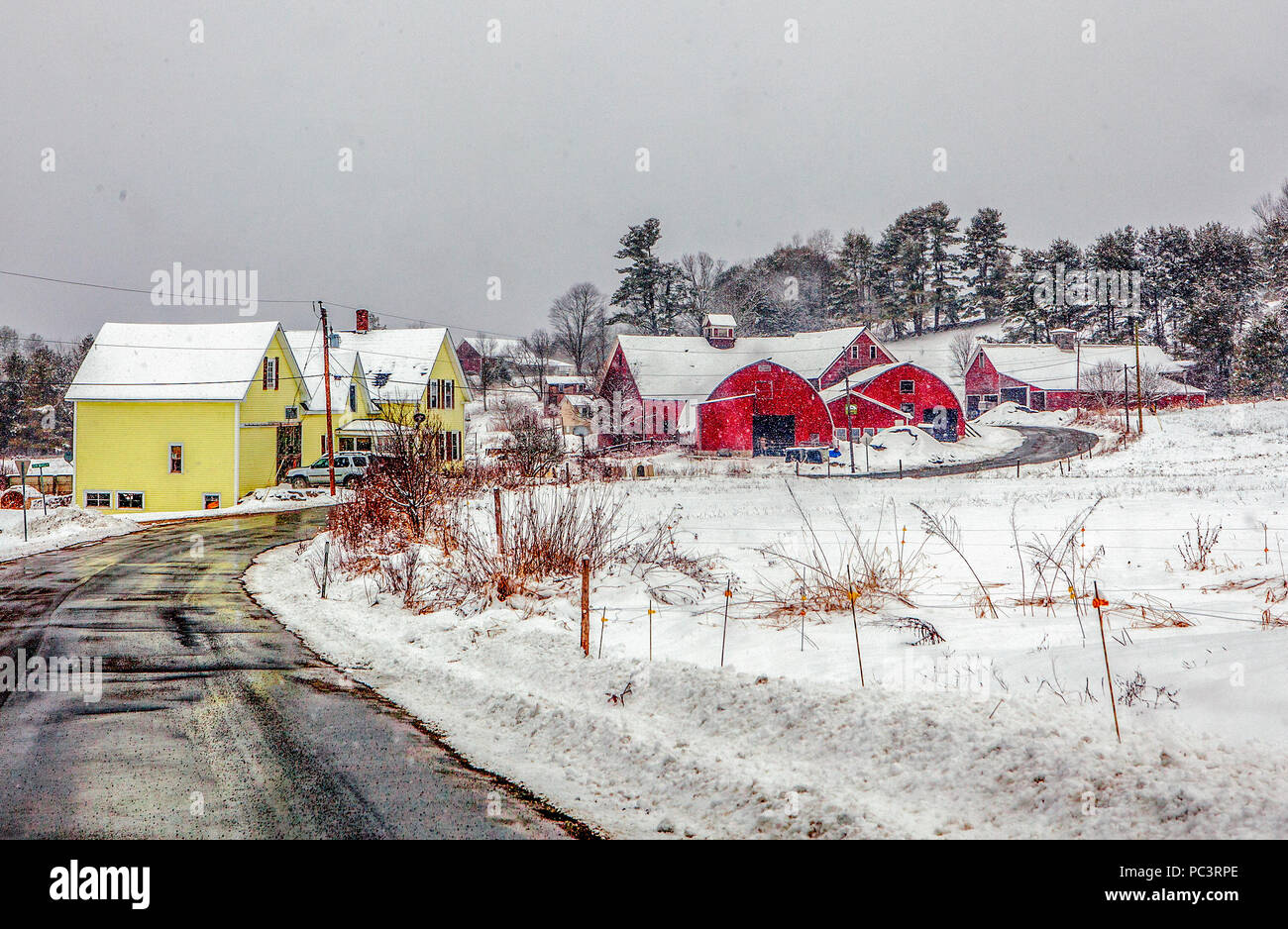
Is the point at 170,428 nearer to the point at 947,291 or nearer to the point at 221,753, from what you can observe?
the point at 221,753

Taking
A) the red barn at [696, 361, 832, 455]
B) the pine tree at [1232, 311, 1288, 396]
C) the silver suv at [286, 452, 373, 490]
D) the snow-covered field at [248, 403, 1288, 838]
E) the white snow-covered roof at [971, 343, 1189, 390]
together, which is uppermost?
the white snow-covered roof at [971, 343, 1189, 390]

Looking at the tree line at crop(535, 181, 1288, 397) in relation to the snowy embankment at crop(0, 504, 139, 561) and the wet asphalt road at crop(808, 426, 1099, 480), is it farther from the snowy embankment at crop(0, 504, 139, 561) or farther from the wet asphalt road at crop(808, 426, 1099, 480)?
the snowy embankment at crop(0, 504, 139, 561)

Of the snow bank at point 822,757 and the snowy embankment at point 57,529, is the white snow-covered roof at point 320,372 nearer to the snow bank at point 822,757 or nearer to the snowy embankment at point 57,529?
the snowy embankment at point 57,529

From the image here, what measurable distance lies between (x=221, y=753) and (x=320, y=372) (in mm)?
41138

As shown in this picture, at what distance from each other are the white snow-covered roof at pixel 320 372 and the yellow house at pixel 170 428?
4732 millimetres

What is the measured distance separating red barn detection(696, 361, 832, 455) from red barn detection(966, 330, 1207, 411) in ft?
111

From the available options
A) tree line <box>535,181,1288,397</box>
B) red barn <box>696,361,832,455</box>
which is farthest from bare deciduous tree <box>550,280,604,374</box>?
red barn <box>696,361,832,455</box>

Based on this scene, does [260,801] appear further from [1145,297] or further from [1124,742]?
[1145,297]

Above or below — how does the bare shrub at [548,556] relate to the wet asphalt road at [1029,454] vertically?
below

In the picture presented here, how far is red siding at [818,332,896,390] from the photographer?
62.5 metres

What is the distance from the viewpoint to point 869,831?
14.2ft

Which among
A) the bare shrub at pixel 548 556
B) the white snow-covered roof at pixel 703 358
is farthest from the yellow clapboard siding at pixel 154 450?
the bare shrub at pixel 548 556

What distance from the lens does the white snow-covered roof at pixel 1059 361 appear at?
7288cm
